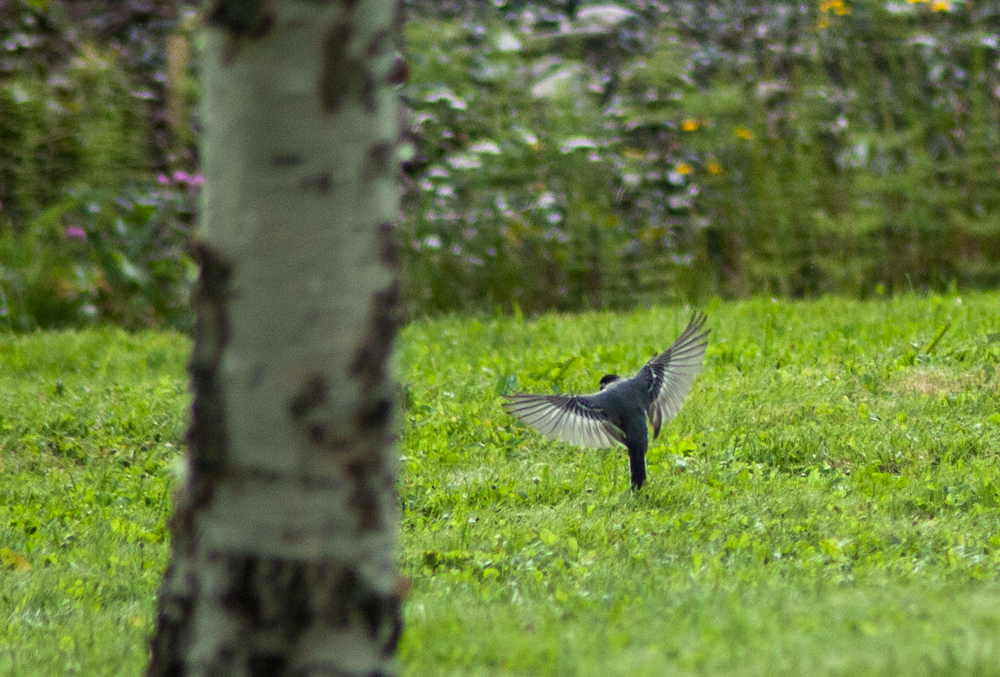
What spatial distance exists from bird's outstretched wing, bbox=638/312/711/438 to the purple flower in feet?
19.4

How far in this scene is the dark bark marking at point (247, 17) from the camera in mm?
1811

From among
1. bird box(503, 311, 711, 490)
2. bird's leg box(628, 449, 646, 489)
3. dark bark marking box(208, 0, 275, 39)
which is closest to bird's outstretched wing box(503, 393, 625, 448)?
bird box(503, 311, 711, 490)

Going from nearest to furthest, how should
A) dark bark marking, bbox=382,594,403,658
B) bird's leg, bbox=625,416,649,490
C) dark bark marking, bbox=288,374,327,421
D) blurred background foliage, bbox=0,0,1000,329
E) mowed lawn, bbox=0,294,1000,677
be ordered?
dark bark marking, bbox=288,374,327,421 < dark bark marking, bbox=382,594,403,658 < mowed lawn, bbox=0,294,1000,677 < bird's leg, bbox=625,416,649,490 < blurred background foliage, bbox=0,0,1000,329

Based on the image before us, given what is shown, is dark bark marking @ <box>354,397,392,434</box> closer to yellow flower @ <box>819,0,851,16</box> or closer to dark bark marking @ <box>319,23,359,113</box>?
dark bark marking @ <box>319,23,359,113</box>

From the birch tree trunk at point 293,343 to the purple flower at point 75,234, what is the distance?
23.3ft

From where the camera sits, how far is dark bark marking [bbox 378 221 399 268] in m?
1.86

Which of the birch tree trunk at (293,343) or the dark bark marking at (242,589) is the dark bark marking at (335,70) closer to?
the birch tree trunk at (293,343)

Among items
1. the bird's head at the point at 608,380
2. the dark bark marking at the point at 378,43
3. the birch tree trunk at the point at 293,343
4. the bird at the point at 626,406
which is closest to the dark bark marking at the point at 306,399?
the birch tree trunk at the point at 293,343

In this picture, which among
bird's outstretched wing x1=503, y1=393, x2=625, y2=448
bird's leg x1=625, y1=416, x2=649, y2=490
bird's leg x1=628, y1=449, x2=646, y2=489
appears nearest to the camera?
bird's outstretched wing x1=503, y1=393, x2=625, y2=448

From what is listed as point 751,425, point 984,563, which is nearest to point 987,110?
point 751,425

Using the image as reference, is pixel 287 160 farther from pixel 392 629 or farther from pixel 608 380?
pixel 608 380

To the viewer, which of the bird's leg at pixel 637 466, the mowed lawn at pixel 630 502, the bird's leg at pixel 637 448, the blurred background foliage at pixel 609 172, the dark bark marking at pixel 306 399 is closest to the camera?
the dark bark marking at pixel 306 399

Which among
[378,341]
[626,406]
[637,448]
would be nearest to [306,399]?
[378,341]

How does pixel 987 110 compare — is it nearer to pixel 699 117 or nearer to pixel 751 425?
pixel 699 117
